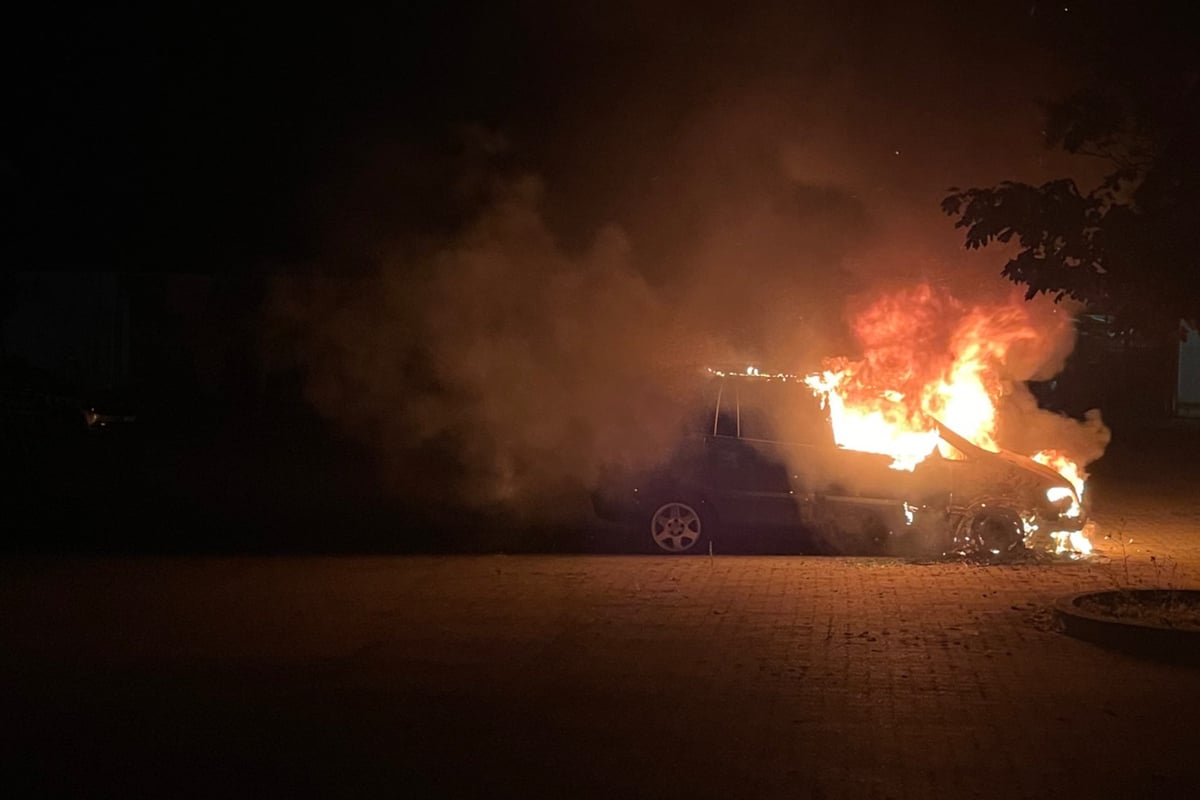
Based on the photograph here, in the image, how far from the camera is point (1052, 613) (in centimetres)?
1003

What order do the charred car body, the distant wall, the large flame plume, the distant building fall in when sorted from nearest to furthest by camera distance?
the charred car body < the large flame plume < the distant wall < the distant building

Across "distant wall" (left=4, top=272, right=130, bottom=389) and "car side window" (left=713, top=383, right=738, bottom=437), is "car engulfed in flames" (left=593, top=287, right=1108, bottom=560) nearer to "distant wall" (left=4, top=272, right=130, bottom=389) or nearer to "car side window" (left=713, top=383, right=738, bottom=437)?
"car side window" (left=713, top=383, right=738, bottom=437)

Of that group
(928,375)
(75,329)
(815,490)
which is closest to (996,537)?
(815,490)

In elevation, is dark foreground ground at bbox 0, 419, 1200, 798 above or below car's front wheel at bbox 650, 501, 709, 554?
below

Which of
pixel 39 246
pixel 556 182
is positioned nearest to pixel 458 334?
pixel 556 182

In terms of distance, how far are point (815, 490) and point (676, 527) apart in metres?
1.42

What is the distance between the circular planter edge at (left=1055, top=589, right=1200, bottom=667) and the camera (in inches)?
341

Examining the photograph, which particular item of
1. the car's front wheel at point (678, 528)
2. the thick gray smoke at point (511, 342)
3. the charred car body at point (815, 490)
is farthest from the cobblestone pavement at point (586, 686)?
the thick gray smoke at point (511, 342)

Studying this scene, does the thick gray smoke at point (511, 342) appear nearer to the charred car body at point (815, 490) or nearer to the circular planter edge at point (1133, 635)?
the charred car body at point (815, 490)

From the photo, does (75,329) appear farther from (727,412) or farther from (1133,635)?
(1133,635)

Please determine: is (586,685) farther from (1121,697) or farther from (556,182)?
(556,182)

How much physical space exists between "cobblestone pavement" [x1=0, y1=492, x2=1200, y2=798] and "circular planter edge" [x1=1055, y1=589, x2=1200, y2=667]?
0.61 ft

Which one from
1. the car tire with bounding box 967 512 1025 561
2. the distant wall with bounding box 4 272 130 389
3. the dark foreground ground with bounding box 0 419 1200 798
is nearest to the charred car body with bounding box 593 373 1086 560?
the car tire with bounding box 967 512 1025 561

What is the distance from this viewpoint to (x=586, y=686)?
7.97m
